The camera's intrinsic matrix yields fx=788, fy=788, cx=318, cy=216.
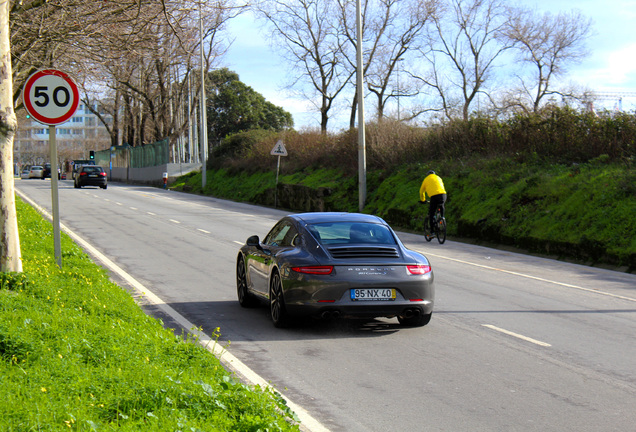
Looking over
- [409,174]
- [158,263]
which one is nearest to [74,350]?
[158,263]

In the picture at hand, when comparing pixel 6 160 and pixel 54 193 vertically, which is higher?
pixel 6 160

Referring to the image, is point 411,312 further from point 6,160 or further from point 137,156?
point 137,156

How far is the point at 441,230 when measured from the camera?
21250mm

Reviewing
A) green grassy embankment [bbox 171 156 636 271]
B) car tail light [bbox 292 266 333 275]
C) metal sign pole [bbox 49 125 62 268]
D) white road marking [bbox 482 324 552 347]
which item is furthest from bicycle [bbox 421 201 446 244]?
car tail light [bbox 292 266 333 275]

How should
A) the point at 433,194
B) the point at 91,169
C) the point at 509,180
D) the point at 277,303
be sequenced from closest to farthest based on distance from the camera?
1. the point at 277,303
2. the point at 433,194
3. the point at 509,180
4. the point at 91,169

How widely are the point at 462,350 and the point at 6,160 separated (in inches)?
258

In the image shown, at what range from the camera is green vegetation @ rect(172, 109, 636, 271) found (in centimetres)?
1867

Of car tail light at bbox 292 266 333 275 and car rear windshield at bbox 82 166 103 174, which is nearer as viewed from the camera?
car tail light at bbox 292 266 333 275

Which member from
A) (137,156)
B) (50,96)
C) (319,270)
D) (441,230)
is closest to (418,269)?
(319,270)

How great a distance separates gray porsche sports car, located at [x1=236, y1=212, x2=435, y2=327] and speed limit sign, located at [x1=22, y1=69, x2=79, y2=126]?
3.98 metres

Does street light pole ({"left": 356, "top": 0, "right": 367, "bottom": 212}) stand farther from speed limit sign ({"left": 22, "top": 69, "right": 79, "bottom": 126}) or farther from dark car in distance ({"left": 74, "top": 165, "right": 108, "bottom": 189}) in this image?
dark car in distance ({"left": 74, "top": 165, "right": 108, "bottom": 189})

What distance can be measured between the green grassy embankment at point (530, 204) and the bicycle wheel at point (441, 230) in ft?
4.77

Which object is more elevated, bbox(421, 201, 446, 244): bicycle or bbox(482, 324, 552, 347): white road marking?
bbox(421, 201, 446, 244): bicycle

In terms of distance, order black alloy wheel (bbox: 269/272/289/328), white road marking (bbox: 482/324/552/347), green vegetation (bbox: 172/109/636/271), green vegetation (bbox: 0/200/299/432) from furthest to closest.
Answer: green vegetation (bbox: 172/109/636/271)
black alloy wheel (bbox: 269/272/289/328)
white road marking (bbox: 482/324/552/347)
green vegetation (bbox: 0/200/299/432)
